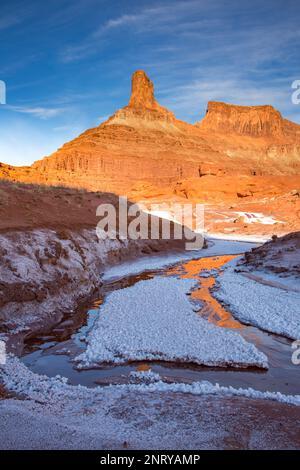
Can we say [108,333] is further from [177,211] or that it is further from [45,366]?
[177,211]

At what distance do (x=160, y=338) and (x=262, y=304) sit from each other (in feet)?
15.2

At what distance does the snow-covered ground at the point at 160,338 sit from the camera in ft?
24.6

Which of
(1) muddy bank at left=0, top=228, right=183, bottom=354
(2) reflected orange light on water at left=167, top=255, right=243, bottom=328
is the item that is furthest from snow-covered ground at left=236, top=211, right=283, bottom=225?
(1) muddy bank at left=0, top=228, right=183, bottom=354

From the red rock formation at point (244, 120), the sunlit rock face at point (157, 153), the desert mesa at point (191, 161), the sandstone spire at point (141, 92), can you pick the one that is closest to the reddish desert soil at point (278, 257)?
the desert mesa at point (191, 161)

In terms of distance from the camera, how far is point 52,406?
5.50 metres

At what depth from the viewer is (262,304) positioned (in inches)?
455

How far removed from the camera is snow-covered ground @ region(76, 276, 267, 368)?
7492 millimetres

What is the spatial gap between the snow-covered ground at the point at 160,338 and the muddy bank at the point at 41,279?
142 centimetres

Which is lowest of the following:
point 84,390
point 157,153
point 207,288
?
point 84,390

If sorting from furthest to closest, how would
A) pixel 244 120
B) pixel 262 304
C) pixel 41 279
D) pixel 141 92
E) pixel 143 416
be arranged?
pixel 244 120 < pixel 141 92 < pixel 262 304 < pixel 41 279 < pixel 143 416

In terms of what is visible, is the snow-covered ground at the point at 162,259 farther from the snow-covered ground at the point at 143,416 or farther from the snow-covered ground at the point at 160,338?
the snow-covered ground at the point at 143,416

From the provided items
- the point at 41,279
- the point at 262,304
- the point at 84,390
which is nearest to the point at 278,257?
the point at 262,304

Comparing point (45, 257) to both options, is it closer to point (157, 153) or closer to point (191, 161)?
point (191, 161)

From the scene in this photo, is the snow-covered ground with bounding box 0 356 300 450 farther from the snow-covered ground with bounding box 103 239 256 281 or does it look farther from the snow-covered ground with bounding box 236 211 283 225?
the snow-covered ground with bounding box 236 211 283 225
